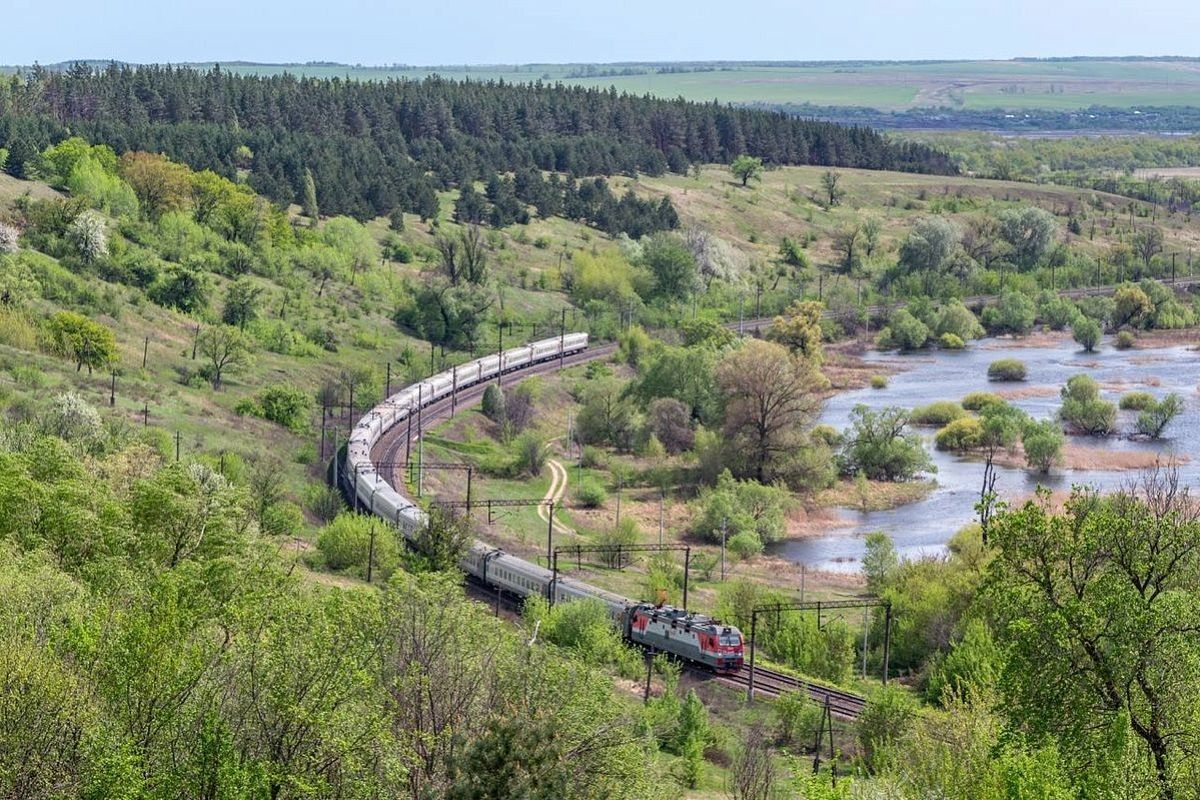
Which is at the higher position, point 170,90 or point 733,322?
point 170,90

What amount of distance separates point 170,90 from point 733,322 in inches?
2330

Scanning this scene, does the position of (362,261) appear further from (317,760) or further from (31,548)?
(317,760)

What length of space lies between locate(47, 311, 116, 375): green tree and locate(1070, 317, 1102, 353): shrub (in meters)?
73.8

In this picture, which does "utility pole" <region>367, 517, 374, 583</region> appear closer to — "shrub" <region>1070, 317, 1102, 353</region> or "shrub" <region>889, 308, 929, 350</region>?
"shrub" <region>889, 308, 929, 350</region>

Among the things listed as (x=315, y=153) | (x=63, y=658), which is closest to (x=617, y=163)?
(x=315, y=153)

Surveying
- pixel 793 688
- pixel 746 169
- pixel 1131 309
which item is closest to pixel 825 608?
pixel 793 688

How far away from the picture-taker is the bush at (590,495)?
3260 inches

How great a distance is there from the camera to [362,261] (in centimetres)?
13062

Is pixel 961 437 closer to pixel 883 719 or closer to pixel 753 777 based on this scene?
pixel 883 719

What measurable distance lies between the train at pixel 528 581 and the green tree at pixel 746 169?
335 feet

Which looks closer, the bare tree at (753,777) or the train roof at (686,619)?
the bare tree at (753,777)

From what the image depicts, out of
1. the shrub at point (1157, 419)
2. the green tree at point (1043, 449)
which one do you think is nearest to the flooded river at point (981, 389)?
the green tree at point (1043, 449)

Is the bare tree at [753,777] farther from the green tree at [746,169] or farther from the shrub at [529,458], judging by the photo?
the green tree at [746,169]

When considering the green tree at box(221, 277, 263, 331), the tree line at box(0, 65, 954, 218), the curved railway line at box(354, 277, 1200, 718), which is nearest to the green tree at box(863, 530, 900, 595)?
the curved railway line at box(354, 277, 1200, 718)
